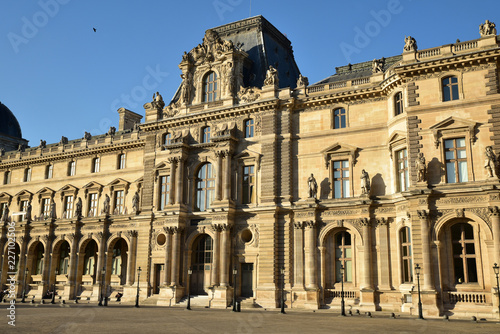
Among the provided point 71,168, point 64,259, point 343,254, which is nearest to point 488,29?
point 343,254

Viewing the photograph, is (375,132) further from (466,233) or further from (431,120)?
(466,233)

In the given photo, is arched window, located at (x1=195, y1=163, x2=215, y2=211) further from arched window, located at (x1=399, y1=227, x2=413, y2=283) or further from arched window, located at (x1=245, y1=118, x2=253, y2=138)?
arched window, located at (x1=399, y1=227, x2=413, y2=283)

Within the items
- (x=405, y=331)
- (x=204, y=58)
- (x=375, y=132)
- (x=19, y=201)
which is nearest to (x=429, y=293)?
(x=405, y=331)

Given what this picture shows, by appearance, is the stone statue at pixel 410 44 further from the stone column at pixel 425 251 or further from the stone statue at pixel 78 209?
the stone statue at pixel 78 209

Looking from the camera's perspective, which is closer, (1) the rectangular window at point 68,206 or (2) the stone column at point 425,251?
(2) the stone column at point 425,251

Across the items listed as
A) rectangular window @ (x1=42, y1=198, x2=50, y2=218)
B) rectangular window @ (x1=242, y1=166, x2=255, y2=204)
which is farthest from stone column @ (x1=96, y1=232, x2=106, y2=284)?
rectangular window @ (x1=242, y1=166, x2=255, y2=204)

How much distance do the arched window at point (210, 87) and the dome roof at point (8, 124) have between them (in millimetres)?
45050

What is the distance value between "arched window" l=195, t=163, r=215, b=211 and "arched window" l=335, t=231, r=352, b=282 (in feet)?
41.4

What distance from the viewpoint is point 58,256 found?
60938 mm

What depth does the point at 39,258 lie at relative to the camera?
63.9 meters

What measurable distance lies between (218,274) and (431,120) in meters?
21.8

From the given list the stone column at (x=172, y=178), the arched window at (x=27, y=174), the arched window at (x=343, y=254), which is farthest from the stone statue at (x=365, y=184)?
the arched window at (x=27, y=174)

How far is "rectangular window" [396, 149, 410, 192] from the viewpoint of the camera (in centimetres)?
3906

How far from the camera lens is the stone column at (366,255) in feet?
130
